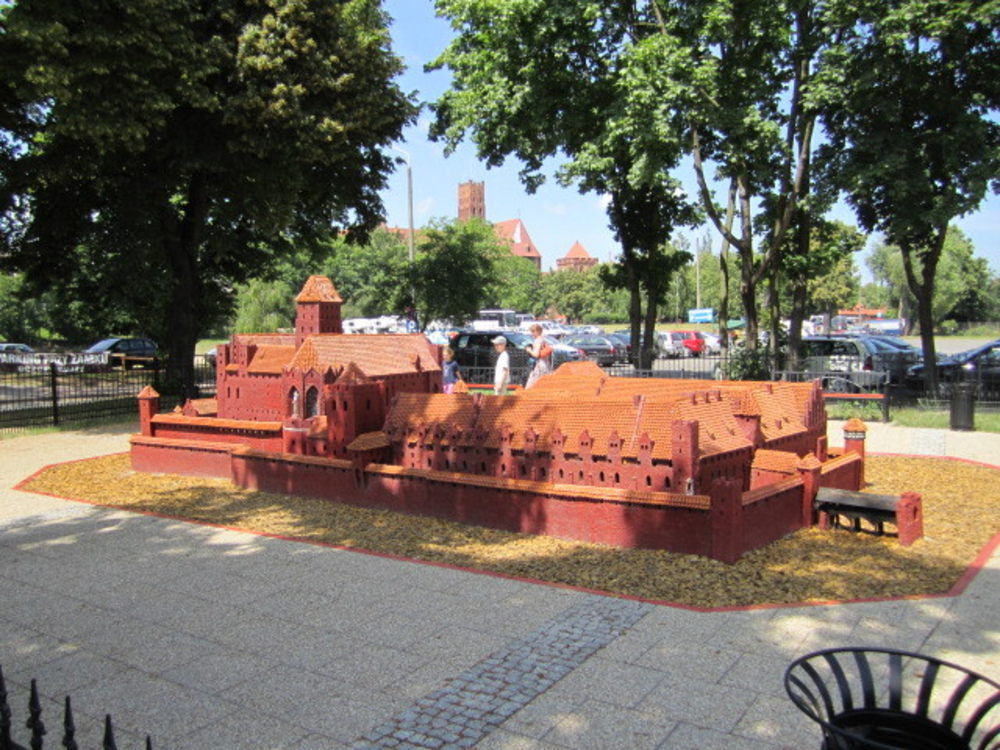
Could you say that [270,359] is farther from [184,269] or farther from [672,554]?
[184,269]

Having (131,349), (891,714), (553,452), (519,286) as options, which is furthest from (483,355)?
(519,286)

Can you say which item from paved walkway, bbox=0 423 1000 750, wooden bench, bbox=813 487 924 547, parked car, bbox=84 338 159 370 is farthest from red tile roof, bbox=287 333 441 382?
parked car, bbox=84 338 159 370

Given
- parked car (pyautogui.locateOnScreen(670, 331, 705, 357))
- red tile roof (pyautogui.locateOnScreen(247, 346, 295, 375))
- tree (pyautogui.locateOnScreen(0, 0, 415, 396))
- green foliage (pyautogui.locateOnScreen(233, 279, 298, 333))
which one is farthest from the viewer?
green foliage (pyautogui.locateOnScreen(233, 279, 298, 333))

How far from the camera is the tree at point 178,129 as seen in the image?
16984 mm

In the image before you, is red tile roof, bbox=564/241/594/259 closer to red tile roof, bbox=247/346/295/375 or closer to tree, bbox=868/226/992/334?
tree, bbox=868/226/992/334

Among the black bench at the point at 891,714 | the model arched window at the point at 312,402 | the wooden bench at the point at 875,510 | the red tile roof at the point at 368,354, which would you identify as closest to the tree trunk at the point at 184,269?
the red tile roof at the point at 368,354

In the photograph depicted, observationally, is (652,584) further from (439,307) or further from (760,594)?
(439,307)

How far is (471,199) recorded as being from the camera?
156750 mm

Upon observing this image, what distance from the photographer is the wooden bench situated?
855 centimetres

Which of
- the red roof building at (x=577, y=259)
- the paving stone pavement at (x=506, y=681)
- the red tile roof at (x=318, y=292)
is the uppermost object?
the red roof building at (x=577, y=259)

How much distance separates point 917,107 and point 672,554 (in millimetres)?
15919

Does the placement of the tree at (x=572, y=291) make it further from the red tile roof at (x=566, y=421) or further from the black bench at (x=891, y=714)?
the black bench at (x=891, y=714)

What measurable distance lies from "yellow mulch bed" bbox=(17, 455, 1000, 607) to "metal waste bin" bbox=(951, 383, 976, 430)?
4.82m

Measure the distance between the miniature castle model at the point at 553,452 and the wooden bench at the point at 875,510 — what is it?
195 mm
